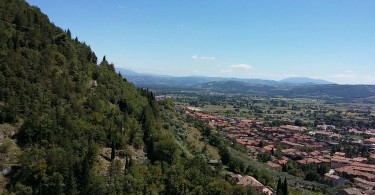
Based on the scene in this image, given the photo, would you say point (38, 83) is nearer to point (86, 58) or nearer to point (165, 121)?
point (86, 58)

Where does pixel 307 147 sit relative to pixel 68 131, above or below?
below

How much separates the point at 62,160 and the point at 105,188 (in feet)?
20.9

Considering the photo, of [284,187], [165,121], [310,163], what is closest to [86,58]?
[165,121]

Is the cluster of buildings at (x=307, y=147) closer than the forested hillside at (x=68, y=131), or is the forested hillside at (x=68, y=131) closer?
the forested hillside at (x=68, y=131)

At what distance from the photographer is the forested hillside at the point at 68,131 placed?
4953 cm

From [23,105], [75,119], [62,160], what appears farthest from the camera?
[75,119]

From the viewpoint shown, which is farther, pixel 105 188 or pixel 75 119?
pixel 75 119

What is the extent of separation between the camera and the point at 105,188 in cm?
5062

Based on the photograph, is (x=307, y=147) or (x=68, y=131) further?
(x=307, y=147)

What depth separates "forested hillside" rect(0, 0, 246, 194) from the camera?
49531 mm

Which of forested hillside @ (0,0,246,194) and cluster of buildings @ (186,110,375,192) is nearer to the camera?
forested hillside @ (0,0,246,194)

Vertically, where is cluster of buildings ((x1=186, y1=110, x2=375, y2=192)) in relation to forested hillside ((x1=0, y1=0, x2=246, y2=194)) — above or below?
below

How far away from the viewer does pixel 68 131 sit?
5669 centimetres

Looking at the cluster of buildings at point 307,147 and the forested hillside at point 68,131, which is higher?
the forested hillside at point 68,131
